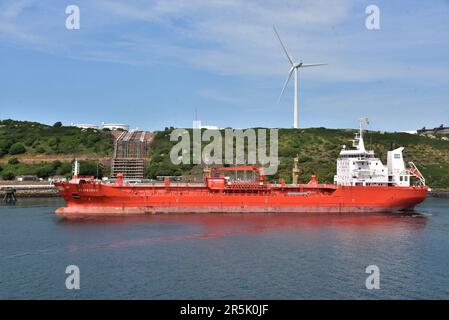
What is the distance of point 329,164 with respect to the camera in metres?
108

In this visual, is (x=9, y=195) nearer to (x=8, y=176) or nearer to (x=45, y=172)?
(x=8, y=176)

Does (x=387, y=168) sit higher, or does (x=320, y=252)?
(x=387, y=168)

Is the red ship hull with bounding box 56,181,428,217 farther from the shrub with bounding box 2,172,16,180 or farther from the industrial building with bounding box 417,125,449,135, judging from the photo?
the industrial building with bounding box 417,125,449,135

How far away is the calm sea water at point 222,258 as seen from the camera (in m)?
26.5

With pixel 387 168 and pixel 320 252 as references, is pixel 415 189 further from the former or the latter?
pixel 320 252

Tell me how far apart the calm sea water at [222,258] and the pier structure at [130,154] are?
5848cm

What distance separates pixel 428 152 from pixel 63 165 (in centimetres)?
9242

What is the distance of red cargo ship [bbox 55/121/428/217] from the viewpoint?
53.3 m

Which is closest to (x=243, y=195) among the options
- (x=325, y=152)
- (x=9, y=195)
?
(x=9, y=195)

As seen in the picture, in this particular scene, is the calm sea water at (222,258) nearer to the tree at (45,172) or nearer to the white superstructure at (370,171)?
the white superstructure at (370,171)

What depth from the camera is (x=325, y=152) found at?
119m

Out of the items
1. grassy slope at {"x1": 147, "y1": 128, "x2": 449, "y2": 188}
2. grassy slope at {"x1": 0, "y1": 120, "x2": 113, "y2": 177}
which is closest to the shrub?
grassy slope at {"x1": 0, "y1": 120, "x2": 113, "y2": 177}
